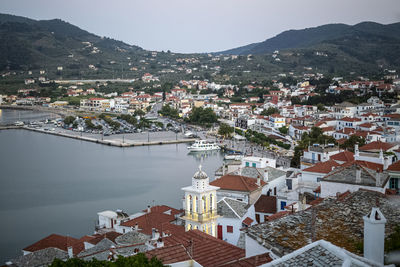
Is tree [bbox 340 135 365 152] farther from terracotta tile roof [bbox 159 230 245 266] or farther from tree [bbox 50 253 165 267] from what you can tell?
tree [bbox 50 253 165 267]

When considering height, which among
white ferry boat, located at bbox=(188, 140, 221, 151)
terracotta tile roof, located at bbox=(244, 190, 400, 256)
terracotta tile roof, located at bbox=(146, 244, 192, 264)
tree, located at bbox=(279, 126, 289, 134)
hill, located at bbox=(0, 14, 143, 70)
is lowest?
white ferry boat, located at bbox=(188, 140, 221, 151)

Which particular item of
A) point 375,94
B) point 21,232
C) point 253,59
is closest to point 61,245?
point 21,232

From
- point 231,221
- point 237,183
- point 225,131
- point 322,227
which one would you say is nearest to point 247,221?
point 231,221

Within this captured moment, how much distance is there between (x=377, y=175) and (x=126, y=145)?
2233 cm

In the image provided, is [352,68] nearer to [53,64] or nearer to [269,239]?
[53,64]

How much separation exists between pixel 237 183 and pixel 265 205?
3.36 ft

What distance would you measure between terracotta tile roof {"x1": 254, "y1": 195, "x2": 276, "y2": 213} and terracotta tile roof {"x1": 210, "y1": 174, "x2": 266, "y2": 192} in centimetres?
38

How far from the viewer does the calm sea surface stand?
39.7 ft

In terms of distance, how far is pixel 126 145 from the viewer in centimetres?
2769

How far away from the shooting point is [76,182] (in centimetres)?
1786

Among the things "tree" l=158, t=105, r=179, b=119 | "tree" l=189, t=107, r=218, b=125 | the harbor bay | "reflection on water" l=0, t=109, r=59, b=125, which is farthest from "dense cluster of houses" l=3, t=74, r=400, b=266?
"reflection on water" l=0, t=109, r=59, b=125

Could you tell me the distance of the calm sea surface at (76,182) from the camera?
477 inches

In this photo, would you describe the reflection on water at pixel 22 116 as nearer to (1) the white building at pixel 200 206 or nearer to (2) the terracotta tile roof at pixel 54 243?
(2) the terracotta tile roof at pixel 54 243

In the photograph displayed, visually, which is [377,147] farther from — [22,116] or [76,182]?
[22,116]
